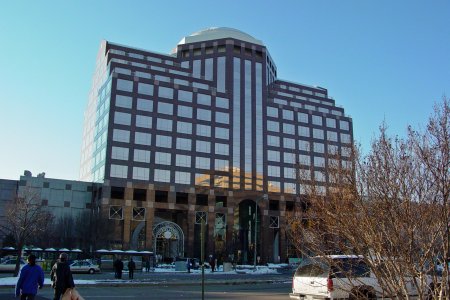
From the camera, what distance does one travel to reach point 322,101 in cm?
11244

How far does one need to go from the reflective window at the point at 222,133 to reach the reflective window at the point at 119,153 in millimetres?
17692

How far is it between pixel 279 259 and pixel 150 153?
1184 inches

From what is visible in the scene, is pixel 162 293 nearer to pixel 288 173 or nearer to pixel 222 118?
pixel 222 118

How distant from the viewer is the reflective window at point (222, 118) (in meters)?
93.3

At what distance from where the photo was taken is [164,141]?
87250 mm

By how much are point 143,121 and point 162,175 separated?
32.5ft

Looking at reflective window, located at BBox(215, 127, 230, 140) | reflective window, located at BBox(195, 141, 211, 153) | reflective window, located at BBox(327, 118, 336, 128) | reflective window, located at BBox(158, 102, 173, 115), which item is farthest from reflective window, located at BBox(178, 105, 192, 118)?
reflective window, located at BBox(327, 118, 336, 128)

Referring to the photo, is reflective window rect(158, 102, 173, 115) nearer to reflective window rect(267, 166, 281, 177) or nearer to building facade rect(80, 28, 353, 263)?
building facade rect(80, 28, 353, 263)

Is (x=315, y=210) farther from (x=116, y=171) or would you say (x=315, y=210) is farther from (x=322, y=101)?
(x=322, y=101)

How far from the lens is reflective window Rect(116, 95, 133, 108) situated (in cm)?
8549

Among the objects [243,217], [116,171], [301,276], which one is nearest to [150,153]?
[116,171]

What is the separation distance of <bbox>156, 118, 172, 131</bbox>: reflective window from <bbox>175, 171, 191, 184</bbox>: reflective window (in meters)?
8.04

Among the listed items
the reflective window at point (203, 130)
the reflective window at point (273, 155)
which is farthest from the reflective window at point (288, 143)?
the reflective window at point (203, 130)

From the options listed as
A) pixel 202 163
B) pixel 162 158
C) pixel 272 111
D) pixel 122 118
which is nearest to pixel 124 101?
pixel 122 118
